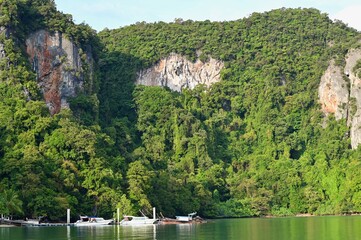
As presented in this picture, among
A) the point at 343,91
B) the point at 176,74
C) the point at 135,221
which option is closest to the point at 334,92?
the point at 343,91

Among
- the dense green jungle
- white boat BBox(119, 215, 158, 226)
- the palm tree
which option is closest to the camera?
the palm tree

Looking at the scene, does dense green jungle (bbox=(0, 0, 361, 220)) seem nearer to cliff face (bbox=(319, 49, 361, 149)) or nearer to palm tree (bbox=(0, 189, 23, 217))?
palm tree (bbox=(0, 189, 23, 217))

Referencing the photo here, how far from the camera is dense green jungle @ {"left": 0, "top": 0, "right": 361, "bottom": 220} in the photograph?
265ft

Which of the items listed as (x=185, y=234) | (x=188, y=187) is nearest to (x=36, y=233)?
(x=185, y=234)

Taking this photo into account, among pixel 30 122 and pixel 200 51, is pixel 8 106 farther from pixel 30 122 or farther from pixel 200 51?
pixel 200 51

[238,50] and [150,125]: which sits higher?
[238,50]

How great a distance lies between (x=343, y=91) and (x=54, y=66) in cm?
5203

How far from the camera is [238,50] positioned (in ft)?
483

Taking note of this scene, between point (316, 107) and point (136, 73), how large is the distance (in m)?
35.5

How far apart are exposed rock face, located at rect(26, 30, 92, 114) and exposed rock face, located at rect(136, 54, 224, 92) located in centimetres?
3675

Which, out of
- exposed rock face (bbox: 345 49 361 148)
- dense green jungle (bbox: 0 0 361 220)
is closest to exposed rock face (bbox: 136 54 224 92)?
dense green jungle (bbox: 0 0 361 220)

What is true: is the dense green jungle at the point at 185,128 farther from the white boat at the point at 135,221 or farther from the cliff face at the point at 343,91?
the white boat at the point at 135,221

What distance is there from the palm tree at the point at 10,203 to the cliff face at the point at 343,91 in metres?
68.3

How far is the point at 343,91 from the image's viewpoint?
414ft
